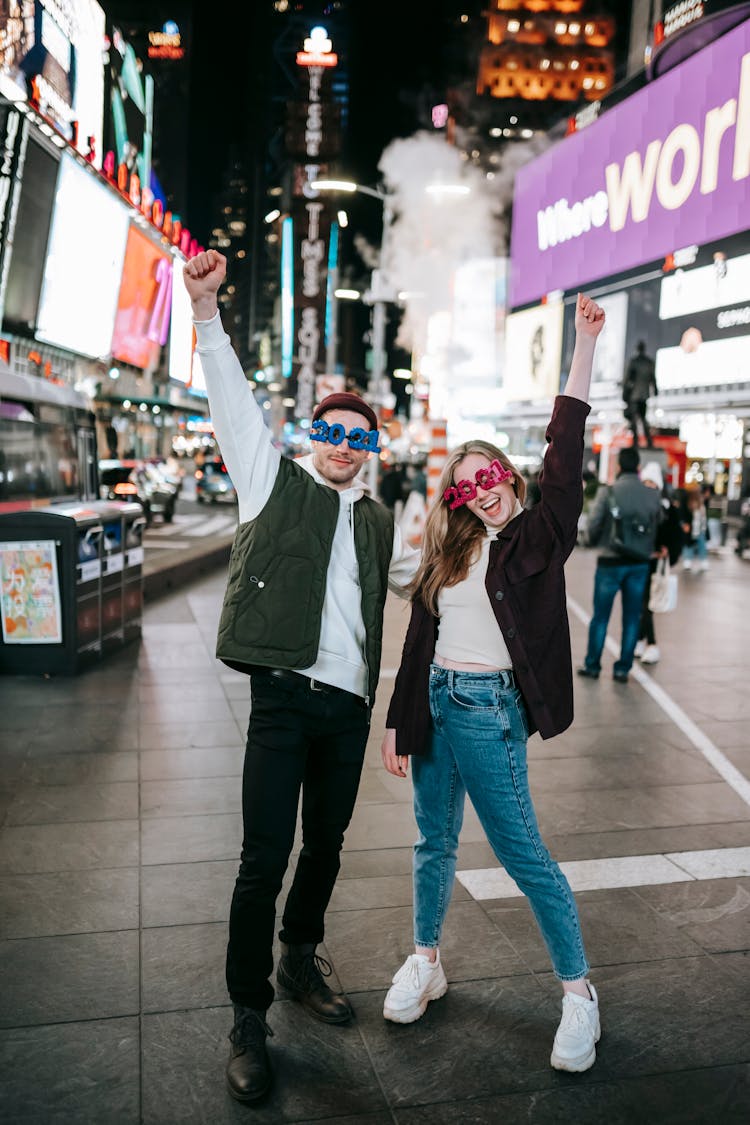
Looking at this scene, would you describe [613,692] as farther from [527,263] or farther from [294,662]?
[527,263]

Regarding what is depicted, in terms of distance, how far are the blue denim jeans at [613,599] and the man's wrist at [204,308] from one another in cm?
596

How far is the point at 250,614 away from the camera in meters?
2.82

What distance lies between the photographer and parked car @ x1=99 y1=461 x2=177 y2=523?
2203 centimetres

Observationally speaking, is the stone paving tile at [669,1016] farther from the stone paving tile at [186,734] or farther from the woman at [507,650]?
the stone paving tile at [186,734]

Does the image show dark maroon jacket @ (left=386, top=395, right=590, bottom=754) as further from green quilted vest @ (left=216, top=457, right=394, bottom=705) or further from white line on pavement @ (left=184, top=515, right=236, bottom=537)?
white line on pavement @ (left=184, top=515, right=236, bottom=537)

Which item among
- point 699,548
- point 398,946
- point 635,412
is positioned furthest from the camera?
point 635,412

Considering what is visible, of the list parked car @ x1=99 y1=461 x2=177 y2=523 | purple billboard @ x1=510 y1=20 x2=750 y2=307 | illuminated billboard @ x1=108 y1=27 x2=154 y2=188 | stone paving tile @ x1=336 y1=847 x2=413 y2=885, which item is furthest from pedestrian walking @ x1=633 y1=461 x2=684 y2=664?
illuminated billboard @ x1=108 y1=27 x2=154 y2=188

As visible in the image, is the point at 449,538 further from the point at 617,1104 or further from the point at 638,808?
the point at 638,808

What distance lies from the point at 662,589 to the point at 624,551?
1.27m

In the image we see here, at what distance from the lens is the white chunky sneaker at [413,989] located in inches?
118

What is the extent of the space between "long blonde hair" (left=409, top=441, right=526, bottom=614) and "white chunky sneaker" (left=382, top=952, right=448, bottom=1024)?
1183 mm

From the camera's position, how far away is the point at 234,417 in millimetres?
2834

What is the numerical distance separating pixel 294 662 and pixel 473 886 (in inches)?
70.8

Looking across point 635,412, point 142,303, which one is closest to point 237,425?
point 635,412
